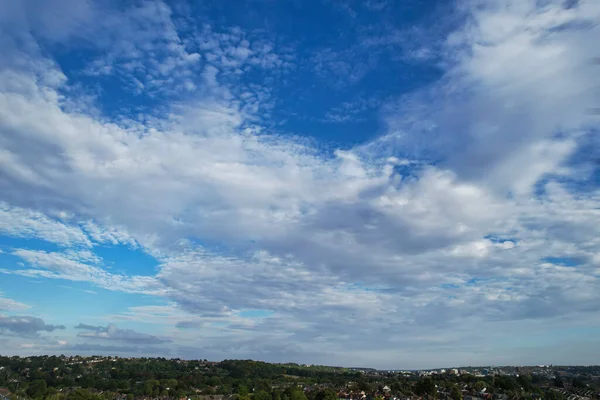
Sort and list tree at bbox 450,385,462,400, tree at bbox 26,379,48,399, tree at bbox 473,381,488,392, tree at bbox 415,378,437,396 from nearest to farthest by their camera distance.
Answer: tree at bbox 450,385,462,400
tree at bbox 415,378,437,396
tree at bbox 26,379,48,399
tree at bbox 473,381,488,392

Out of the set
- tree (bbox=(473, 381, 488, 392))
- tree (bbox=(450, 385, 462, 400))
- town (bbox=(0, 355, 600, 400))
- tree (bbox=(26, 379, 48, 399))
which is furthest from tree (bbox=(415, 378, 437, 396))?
tree (bbox=(26, 379, 48, 399))

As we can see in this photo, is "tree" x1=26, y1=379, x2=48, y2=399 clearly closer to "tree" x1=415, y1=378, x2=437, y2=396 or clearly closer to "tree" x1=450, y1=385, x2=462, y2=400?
"tree" x1=415, y1=378, x2=437, y2=396

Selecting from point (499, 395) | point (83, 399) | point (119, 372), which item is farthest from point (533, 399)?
point (119, 372)

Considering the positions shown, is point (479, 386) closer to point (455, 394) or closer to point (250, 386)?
point (455, 394)

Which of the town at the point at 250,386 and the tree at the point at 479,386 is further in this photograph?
the tree at the point at 479,386

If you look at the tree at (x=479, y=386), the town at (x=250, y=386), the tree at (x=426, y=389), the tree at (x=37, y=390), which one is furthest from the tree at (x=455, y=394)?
the tree at (x=37, y=390)

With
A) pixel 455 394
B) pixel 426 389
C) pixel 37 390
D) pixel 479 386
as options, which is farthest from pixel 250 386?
pixel 455 394

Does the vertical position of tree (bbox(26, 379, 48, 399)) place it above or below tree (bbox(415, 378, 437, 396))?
below

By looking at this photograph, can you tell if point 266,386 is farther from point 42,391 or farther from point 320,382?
point 42,391

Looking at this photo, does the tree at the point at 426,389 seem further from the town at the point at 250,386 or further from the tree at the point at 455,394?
the tree at the point at 455,394

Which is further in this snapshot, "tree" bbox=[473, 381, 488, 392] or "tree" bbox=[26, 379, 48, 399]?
"tree" bbox=[473, 381, 488, 392]

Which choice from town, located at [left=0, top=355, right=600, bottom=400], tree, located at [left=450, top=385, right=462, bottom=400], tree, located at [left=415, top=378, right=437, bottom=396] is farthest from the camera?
town, located at [left=0, top=355, right=600, bottom=400]

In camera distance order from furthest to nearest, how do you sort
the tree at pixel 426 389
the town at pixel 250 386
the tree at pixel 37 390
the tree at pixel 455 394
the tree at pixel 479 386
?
the tree at pixel 479 386
the tree at pixel 37 390
the town at pixel 250 386
the tree at pixel 426 389
the tree at pixel 455 394
